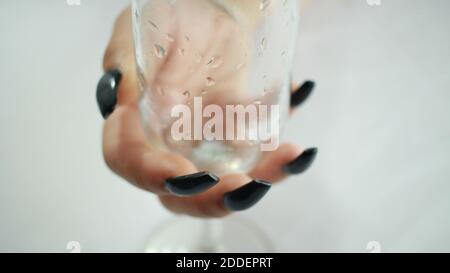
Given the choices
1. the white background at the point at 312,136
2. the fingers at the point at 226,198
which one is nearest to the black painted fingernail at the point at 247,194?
the fingers at the point at 226,198

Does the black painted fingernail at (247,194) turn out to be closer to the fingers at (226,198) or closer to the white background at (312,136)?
the fingers at (226,198)

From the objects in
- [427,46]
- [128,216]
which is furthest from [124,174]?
[427,46]

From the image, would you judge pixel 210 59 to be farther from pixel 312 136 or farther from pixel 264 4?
pixel 312 136

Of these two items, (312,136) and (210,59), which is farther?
(312,136)

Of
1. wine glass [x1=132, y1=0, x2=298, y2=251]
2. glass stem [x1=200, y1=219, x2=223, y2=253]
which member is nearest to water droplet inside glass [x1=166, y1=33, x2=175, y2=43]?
wine glass [x1=132, y1=0, x2=298, y2=251]

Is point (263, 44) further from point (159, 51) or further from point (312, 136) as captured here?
point (312, 136)

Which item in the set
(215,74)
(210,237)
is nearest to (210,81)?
(215,74)
